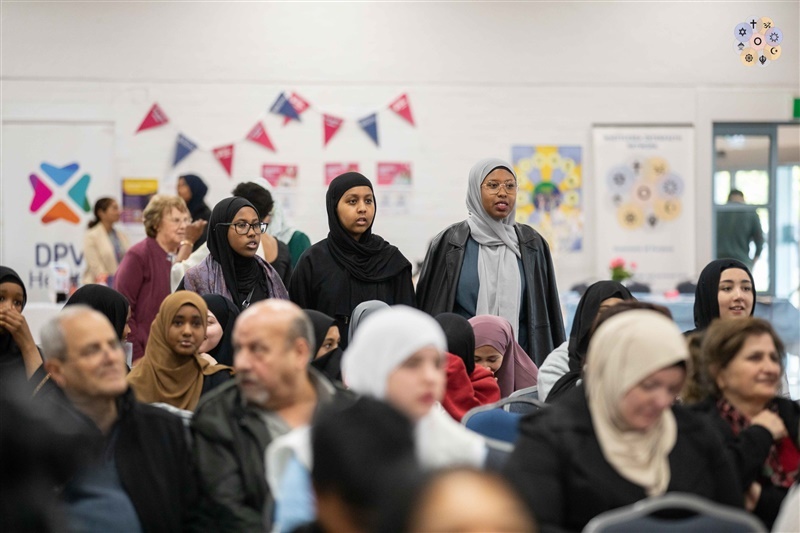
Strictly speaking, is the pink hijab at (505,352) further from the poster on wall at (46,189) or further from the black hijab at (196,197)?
the poster on wall at (46,189)

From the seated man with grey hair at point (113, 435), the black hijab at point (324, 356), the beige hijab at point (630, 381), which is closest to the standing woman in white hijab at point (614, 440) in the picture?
the beige hijab at point (630, 381)

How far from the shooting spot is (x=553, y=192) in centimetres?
955

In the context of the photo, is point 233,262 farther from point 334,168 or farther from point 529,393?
point 334,168

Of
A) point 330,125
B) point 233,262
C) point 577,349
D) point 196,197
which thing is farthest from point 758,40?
point 577,349

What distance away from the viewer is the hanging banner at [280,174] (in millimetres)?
9359

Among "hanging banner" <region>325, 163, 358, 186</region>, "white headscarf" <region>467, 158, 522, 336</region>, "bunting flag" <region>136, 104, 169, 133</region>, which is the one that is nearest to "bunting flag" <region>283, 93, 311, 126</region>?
"hanging banner" <region>325, 163, 358, 186</region>

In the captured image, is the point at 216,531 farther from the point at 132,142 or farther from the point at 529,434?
the point at 132,142

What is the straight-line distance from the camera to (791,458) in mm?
2797

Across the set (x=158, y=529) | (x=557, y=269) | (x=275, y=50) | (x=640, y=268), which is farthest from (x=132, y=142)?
(x=158, y=529)

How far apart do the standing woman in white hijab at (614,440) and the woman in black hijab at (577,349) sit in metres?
1.04

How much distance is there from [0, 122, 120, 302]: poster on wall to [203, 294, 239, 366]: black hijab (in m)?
5.26

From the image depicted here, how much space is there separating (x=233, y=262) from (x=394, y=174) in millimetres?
4830

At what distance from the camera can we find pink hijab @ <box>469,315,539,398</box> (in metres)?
4.16

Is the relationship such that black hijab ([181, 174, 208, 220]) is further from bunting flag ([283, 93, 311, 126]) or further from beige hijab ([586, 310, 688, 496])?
beige hijab ([586, 310, 688, 496])
